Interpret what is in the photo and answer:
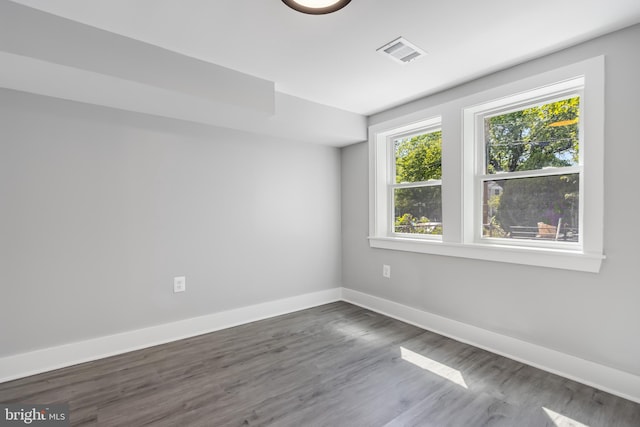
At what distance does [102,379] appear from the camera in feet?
7.04

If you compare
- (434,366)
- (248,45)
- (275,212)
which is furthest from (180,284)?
(434,366)

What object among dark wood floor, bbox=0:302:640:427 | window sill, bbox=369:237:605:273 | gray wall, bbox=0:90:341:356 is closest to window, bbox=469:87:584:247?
window sill, bbox=369:237:605:273

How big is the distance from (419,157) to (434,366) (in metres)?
2.07

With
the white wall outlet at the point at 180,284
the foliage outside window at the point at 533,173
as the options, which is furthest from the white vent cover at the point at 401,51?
the white wall outlet at the point at 180,284

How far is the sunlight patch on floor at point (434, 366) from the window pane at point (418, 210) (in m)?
1.25

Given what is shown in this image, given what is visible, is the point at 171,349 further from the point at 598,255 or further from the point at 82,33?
the point at 598,255

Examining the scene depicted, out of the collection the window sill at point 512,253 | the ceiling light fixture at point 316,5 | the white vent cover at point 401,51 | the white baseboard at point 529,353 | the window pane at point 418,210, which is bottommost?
the white baseboard at point 529,353

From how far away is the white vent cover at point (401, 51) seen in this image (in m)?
2.13

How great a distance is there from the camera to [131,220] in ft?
8.59

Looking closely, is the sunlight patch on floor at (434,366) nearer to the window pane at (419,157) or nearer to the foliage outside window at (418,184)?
the foliage outside window at (418,184)

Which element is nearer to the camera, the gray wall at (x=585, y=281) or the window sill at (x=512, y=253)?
the gray wall at (x=585, y=281)

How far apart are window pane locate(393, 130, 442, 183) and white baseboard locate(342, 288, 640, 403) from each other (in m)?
1.43

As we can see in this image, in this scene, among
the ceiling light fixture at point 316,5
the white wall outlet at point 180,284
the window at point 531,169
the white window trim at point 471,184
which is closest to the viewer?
the ceiling light fixture at point 316,5

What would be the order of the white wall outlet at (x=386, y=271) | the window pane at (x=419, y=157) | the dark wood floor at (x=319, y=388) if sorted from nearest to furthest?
the dark wood floor at (x=319, y=388) → the window pane at (x=419, y=157) → the white wall outlet at (x=386, y=271)
